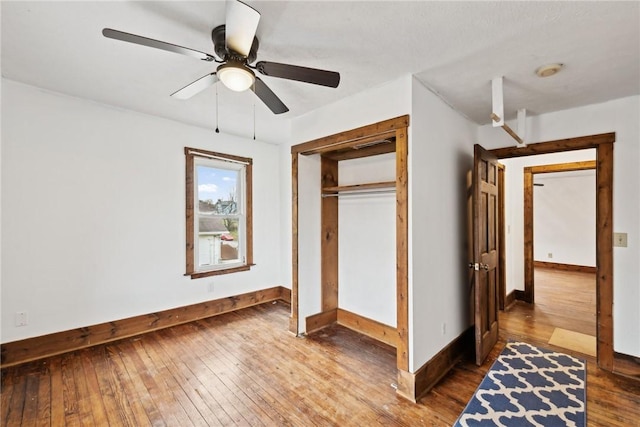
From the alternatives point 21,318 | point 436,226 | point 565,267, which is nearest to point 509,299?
point 436,226

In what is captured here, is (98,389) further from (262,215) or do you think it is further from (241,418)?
(262,215)

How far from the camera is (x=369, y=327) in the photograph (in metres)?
3.33

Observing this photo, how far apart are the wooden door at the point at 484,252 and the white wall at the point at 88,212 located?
3.30 meters

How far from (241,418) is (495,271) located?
300 centimetres

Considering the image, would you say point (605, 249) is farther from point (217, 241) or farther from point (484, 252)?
point (217, 241)

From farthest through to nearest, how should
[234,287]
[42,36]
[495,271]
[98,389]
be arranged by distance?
[234,287] → [495,271] → [98,389] → [42,36]

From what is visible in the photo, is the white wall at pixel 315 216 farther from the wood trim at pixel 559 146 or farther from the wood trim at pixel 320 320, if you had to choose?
the wood trim at pixel 559 146

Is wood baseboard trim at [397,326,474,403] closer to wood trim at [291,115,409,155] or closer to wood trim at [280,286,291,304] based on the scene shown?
wood trim at [291,115,409,155]

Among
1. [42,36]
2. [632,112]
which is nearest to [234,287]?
[42,36]

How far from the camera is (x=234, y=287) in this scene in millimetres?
4164

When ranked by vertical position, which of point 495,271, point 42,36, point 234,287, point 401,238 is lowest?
point 234,287

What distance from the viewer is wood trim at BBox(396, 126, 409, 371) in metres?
2.26

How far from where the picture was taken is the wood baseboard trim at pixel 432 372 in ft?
7.23

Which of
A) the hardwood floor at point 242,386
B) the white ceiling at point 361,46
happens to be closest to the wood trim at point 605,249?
the hardwood floor at point 242,386
